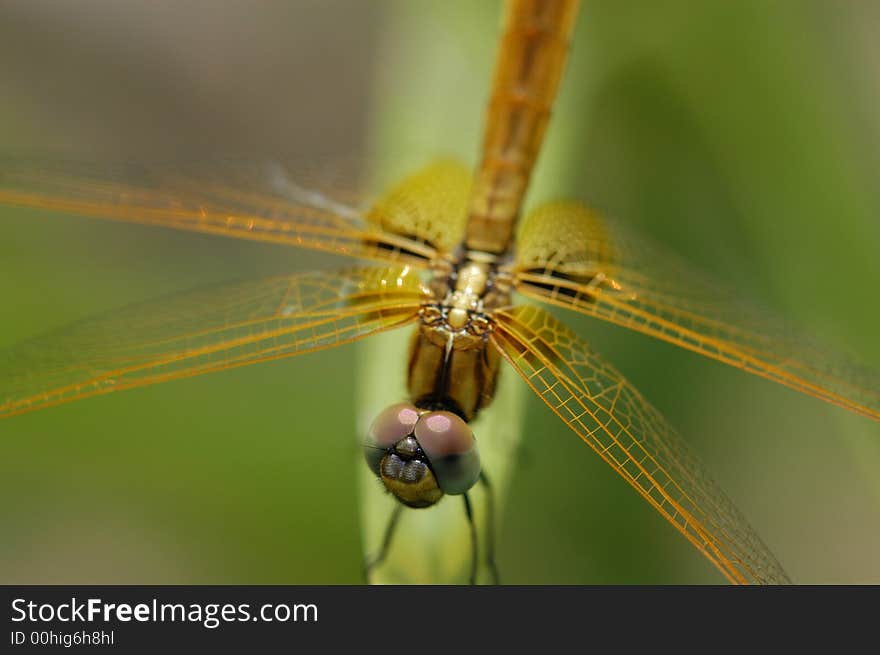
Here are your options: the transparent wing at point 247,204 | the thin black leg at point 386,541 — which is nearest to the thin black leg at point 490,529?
the thin black leg at point 386,541

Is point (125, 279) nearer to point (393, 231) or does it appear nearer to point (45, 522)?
point (45, 522)

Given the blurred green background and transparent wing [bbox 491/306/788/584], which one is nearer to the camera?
transparent wing [bbox 491/306/788/584]

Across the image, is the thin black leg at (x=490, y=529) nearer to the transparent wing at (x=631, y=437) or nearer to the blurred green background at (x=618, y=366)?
the blurred green background at (x=618, y=366)

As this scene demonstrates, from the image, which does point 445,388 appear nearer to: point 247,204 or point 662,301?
point 662,301

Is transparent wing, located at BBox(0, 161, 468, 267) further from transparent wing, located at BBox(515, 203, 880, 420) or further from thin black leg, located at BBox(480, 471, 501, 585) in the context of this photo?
thin black leg, located at BBox(480, 471, 501, 585)

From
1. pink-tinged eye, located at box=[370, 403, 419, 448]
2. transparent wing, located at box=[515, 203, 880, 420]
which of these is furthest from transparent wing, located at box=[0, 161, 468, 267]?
pink-tinged eye, located at box=[370, 403, 419, 448]
